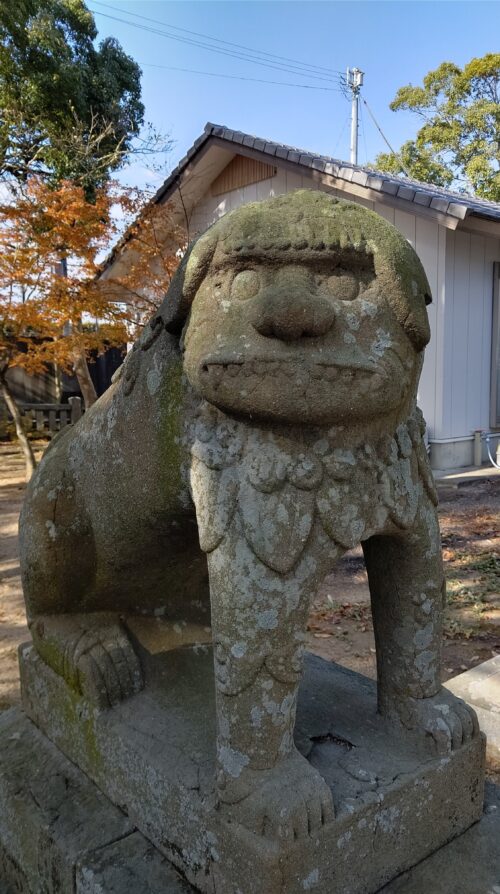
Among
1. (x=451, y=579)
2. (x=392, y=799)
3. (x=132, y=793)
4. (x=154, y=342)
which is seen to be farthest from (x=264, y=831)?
(x=451, y=579)

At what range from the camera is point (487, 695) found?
2285 millimetres

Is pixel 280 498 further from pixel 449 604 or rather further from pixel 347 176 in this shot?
pixel 347 176

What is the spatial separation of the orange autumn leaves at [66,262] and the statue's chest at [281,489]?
611 centimetres

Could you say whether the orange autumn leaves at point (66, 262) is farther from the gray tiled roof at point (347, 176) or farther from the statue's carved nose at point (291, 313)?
the statue's carved nose at point (291, 313)

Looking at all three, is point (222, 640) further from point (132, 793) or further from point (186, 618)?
point (186, 618)

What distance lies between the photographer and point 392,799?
1.26 metres

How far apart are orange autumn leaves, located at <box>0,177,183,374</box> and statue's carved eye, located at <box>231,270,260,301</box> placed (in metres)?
6.01

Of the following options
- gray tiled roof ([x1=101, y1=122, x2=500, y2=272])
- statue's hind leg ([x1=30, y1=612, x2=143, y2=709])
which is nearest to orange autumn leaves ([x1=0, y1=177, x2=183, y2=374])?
gray tiled roof ([x1=101, y1=122, x2=500, y2=272])

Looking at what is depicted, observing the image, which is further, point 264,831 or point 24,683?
point 24,683

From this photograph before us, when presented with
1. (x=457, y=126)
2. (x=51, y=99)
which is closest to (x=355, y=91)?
(x=457, y=126)

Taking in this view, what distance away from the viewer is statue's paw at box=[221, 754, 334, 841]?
1.11 metres

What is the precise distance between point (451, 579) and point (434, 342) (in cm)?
362

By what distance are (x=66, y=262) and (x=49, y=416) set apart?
15.7 feet

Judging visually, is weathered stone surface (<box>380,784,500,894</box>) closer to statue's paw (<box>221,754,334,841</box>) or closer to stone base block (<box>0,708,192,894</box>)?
statue's paw (<box>221,754,334,841</box>)
